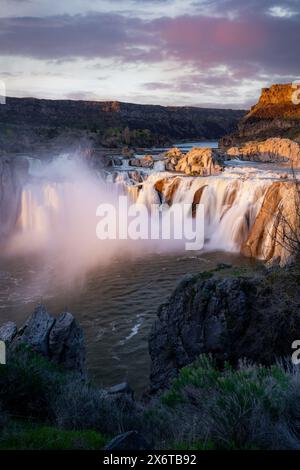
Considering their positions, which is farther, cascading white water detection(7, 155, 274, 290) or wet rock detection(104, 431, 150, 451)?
cascading white water detection(7, 155, 274, 290)

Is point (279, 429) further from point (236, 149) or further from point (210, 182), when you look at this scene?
point (236, 149)

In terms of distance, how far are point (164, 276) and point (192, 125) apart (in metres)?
134

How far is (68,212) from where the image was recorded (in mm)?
35000

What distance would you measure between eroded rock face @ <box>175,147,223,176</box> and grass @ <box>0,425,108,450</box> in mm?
34416

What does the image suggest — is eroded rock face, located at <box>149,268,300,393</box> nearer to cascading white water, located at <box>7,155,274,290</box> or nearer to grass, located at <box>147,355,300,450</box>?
grass, located at <box>147,355,300,450</box>

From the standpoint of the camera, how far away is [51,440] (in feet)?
16.7

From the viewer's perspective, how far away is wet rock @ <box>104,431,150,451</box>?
15.6 feet

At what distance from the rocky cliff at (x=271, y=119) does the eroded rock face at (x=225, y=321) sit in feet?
295

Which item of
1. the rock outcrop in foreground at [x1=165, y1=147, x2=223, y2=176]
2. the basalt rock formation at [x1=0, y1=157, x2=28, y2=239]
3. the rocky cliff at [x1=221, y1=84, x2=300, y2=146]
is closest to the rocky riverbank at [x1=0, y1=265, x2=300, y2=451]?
the basalt rock formation at [x1=0, y1=157, x2=28, y2=239]

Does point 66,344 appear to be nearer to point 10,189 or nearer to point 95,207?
point 95,207

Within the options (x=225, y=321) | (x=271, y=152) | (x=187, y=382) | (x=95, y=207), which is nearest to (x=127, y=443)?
(x=187, y=382)

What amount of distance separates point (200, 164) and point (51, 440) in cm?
3875

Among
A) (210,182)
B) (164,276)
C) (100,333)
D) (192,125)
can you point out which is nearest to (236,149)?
(210,182)
